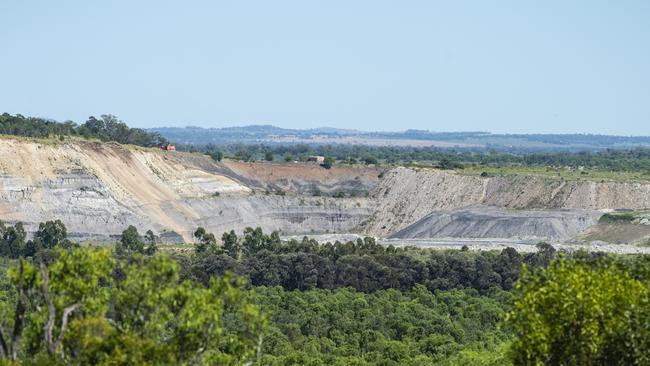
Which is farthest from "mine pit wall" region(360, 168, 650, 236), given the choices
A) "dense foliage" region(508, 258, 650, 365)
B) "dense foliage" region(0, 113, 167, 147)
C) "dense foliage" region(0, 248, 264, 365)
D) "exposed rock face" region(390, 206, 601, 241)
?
"dense foliage" region(0, 248, 264, 365)

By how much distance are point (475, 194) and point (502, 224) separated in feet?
57.7

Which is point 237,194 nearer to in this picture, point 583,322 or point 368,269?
point 368,269

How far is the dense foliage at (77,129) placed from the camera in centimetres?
14875

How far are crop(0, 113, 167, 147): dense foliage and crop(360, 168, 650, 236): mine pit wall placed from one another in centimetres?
3693

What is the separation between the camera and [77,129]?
171250 millimetres

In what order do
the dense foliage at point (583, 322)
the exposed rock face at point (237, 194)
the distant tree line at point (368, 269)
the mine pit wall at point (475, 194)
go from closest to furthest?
the dense foliage at point (583, 322), the distant tree line at point (368, 269), the exposed rock face at point (237, 194), the mine pit wall at point (475, 194)

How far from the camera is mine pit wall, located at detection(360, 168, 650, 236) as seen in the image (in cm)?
14912

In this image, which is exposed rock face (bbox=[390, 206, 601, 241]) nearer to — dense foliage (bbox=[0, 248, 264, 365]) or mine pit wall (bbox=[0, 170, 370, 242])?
mine pit wall (bbox=[0, 170, 370, 242])

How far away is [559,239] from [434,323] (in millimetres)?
62263

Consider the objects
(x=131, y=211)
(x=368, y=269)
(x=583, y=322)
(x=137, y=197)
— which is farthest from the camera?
(x=137, y=197)

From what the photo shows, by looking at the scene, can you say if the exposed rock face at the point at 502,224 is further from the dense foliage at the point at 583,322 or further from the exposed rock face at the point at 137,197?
the dense foliage at the point at 583,322

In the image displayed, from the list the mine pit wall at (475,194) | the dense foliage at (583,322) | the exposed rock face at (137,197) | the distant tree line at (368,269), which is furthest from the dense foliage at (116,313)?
the mine pit wall at (475,194)

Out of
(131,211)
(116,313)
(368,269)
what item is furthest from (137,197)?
(116,313)

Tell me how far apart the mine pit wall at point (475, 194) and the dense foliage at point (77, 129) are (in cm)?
3693
